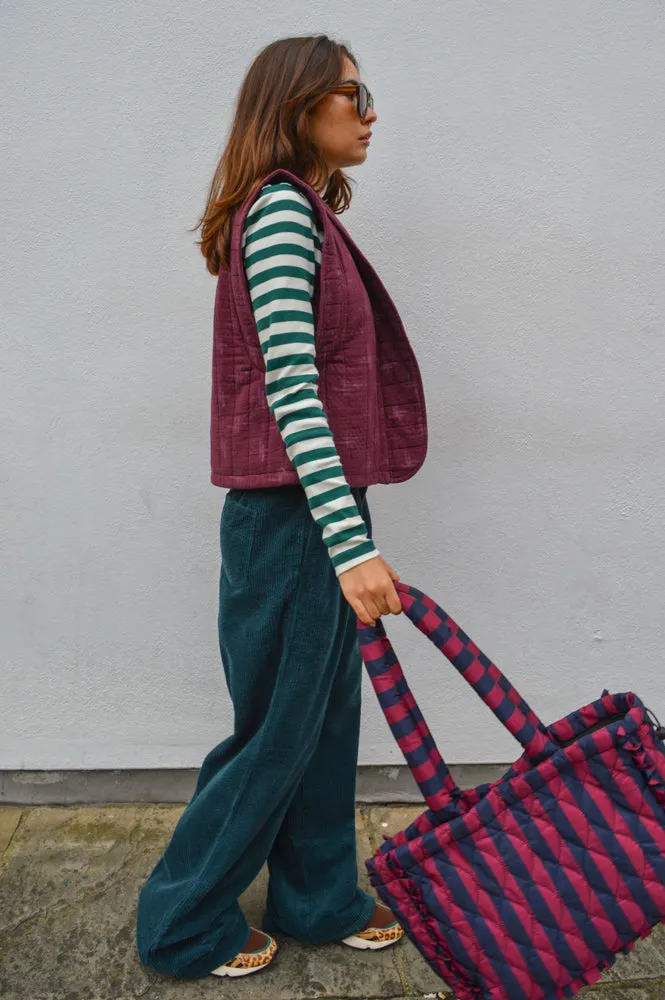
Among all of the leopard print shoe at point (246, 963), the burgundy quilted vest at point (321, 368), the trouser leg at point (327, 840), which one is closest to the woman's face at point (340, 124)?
the burgundy quilted vest at point (321, 368)

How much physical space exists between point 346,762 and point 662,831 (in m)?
0.75

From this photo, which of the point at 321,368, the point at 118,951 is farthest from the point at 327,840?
the point at 321,368

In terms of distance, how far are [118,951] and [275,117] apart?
178 centimetres

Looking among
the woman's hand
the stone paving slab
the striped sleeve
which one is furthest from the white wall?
the woman's hand

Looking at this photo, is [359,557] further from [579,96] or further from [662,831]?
[579,96]

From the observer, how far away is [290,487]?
146cm

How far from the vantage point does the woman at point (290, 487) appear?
1.28 metres

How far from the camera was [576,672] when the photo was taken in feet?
7.62

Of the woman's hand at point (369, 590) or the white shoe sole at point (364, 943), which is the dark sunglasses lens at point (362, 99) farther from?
the white shoe sole at point (364, 943)

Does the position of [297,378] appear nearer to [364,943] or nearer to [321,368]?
[321,368]

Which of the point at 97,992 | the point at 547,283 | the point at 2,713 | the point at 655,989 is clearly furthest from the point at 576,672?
the point at 2,713

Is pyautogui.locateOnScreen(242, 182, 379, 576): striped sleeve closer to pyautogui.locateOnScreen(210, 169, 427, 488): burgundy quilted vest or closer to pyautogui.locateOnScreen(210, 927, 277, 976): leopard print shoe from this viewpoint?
pyautogui.locateOnScreen(210, 169, 427, 488): burgundy quilted vest

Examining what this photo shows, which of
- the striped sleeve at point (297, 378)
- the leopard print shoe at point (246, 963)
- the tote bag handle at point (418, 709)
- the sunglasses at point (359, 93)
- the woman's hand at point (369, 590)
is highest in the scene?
the sunglasses at point (359, 93)

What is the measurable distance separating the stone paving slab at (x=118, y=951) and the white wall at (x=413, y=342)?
0.89 ft
